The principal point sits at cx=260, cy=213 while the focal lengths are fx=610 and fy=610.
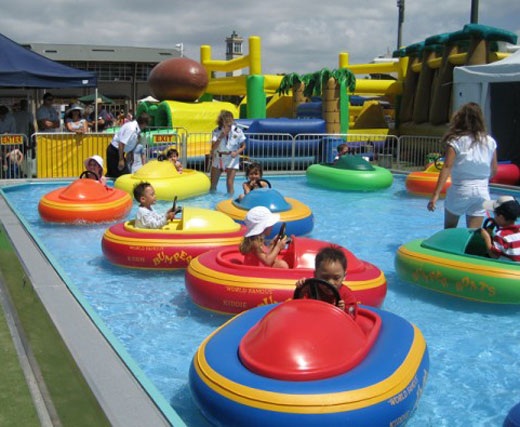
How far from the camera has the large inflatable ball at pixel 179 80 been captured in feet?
56.0

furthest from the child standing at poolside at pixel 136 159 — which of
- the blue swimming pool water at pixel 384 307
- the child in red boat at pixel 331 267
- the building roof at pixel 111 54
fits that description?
the building roof at pixel 111 54

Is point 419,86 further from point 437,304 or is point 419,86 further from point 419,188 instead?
point 437,304

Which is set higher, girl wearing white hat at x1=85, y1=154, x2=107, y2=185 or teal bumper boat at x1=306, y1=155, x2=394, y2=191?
girl wearing white hat at x1=85, y1=154, x2=107, y2=185

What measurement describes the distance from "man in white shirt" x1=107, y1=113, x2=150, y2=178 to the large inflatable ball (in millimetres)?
6161

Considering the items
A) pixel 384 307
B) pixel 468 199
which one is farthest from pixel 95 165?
pixel 468 199

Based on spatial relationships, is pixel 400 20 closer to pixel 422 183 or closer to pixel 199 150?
pixel 199 150

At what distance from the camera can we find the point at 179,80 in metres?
17.0

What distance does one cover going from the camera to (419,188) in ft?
36.0

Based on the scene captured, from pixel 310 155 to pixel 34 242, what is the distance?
31.4 feet

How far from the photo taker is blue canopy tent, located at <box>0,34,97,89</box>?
36.3 feet

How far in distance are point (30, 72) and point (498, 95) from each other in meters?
9.75

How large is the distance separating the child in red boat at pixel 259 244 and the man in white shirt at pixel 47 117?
8.86 meters

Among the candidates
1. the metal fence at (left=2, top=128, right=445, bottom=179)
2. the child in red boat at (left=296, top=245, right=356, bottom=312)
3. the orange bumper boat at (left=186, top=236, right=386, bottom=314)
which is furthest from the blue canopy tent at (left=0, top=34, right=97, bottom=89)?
the child in red boat at (left=296, top=245, right=356, bottom=312)

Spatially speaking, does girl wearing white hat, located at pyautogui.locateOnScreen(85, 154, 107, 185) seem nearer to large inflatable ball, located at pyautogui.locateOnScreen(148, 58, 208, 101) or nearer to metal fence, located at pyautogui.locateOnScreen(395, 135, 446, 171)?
metal fence, located at pyautogui.locateOnScreen(395, 135, 446, 171)
